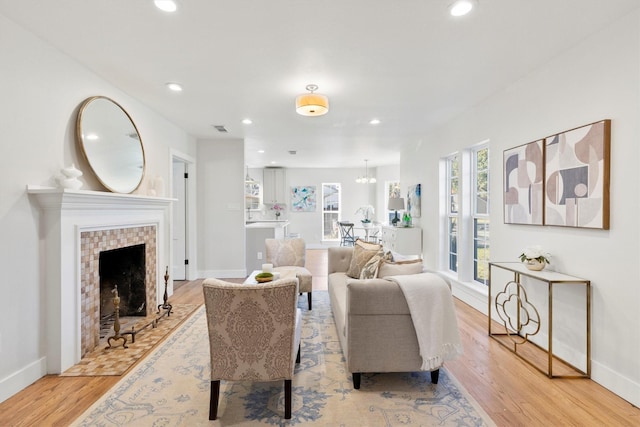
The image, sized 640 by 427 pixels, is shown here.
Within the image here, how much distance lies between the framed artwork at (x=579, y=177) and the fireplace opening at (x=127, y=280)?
416cm

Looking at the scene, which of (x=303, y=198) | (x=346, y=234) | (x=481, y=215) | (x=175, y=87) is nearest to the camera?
(x=175, y=87)

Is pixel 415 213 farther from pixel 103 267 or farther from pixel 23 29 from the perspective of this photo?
pixel 23 29

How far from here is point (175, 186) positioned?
5449 millimetres

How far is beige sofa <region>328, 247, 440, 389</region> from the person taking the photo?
2.12 m

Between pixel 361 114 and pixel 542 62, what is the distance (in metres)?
2.03

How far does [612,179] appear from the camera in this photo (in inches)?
86.4

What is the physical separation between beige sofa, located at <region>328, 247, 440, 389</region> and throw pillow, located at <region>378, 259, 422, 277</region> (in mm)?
402

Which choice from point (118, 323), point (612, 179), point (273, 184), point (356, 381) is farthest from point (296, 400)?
point (273, 184)

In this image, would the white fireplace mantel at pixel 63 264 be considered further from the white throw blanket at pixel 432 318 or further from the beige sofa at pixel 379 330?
the white throw blanket at pixel 432 318

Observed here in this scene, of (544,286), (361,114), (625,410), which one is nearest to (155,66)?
(361,114)

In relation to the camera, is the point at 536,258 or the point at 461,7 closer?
the point at 461,7

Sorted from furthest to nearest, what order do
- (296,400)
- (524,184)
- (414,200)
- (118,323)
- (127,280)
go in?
1. (414,200)
2. (127,280)
3. (524,184)
4. (118,323)
5. (296,400)

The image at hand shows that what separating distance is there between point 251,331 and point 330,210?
8.48 meters

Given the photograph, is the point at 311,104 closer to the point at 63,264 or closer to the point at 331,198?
the point at 63,264
